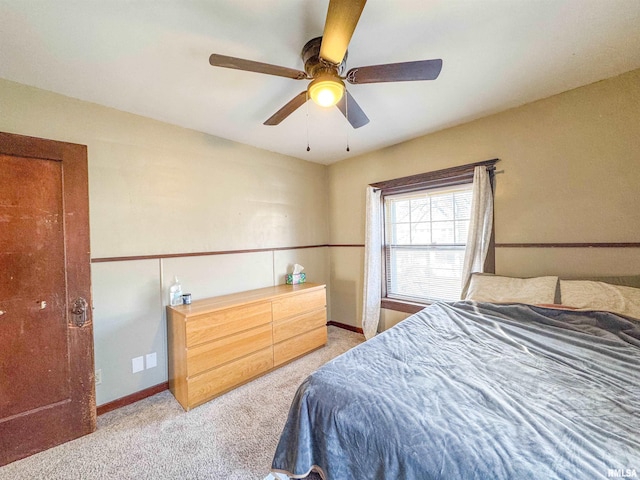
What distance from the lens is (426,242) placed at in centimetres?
301

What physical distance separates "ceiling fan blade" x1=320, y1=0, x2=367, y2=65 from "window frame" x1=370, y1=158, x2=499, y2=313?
6.23 ft

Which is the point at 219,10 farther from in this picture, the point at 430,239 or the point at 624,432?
the point at 430,239

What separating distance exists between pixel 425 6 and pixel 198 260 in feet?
8.29

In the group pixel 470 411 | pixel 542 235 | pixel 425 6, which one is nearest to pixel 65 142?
pixel 425 6

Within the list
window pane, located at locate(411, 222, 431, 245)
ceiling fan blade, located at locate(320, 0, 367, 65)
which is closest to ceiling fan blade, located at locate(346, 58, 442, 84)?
ceiling fan blade, located at locate(320, 0, 367, 65)

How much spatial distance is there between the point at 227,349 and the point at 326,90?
2102 mm

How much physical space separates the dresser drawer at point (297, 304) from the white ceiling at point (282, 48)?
1803 mm

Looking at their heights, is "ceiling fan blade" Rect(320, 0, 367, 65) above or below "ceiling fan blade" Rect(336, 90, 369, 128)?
above

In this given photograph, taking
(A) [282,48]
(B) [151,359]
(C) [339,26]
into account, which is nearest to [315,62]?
(A) [282,48]

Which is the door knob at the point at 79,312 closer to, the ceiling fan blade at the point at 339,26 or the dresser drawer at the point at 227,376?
the dresser drawer at the point at 227,376

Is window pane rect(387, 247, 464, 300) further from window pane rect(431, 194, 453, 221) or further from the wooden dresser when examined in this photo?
the wooden dresser

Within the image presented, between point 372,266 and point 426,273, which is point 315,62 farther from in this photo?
point 426,273

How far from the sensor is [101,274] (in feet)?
6.57

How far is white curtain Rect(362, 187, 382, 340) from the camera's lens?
3.19m
